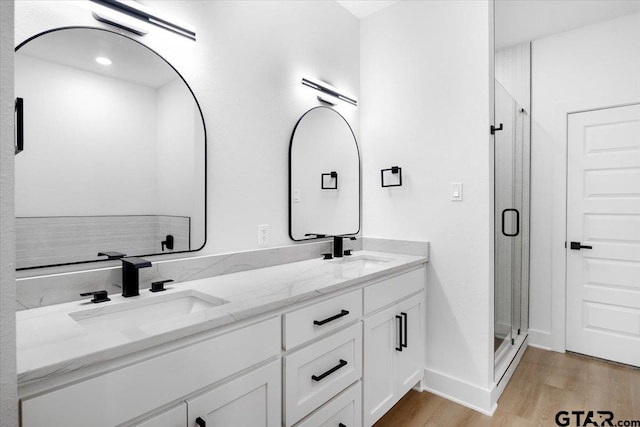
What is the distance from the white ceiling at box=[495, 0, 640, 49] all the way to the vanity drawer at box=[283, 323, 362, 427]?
2.58 metres

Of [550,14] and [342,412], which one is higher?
[550,14]

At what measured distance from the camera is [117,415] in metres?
0.82

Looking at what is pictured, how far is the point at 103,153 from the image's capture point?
134 centimetres

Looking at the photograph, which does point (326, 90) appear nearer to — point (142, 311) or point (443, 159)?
point (443, 159)

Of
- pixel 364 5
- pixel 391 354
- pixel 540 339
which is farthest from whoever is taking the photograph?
pixel 540 339

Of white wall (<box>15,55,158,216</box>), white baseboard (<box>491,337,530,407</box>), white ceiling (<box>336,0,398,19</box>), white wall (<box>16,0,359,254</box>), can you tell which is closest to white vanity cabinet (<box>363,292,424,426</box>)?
white baseboard (<box>491,337,530,407</box>)

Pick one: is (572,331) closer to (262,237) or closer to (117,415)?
(262,237)

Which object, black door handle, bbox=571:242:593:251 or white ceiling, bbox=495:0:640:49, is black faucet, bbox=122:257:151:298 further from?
black door handle, bbox=571:242:593:251

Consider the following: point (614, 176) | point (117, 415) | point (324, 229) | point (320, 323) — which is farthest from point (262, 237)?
point (614, 176)

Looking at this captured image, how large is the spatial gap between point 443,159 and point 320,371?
151 centimetres

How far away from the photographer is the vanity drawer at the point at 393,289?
5.58 ft

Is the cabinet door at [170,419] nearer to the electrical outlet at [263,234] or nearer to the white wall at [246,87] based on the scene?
the white wall at [246,87]

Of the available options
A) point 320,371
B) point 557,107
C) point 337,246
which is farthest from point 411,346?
point 557,107

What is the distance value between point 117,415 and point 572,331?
10.8 feet
